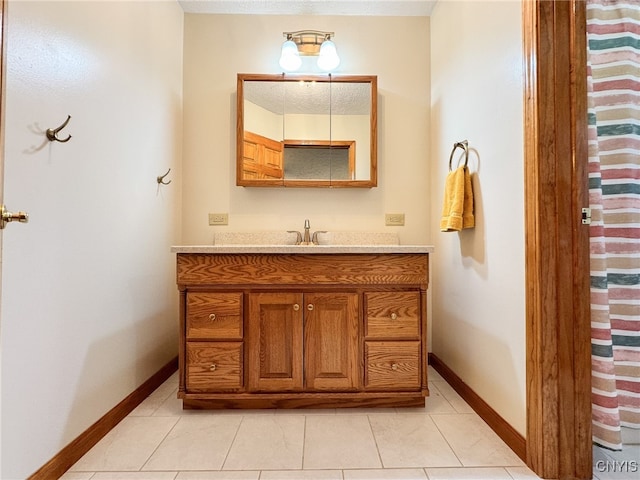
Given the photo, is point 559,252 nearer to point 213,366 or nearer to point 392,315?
point 392,315

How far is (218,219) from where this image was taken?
2455 millimetres

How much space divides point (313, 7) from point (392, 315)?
2101 millimetres

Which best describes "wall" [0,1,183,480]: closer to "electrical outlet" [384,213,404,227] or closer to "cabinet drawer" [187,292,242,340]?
"cabinet drawer" [187,292,242,340]

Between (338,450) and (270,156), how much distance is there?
1.75 meters

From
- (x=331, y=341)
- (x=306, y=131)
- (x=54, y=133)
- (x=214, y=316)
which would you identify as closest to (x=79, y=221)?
(x=54, y=133)

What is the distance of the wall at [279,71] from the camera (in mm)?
2463

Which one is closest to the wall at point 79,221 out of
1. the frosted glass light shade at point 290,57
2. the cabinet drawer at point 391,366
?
the frosted glass light shade at point 290,57

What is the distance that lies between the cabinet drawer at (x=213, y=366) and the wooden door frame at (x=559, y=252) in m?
1.22

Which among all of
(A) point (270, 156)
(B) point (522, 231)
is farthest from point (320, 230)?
(B) point (522, 231)

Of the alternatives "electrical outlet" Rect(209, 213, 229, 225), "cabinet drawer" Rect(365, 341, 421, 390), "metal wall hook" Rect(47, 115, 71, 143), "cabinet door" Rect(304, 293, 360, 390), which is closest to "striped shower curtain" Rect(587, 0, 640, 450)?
"cabinet drawer" Rect(365, 341, 421, 390)

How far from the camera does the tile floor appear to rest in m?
Result: 1.26

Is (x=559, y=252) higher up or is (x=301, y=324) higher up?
(x=559, y=252)

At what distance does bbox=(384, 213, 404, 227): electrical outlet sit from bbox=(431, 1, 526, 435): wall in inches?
11.3

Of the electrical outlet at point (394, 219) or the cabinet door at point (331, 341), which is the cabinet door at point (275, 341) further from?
the electrical outlet at point (394, 219)
